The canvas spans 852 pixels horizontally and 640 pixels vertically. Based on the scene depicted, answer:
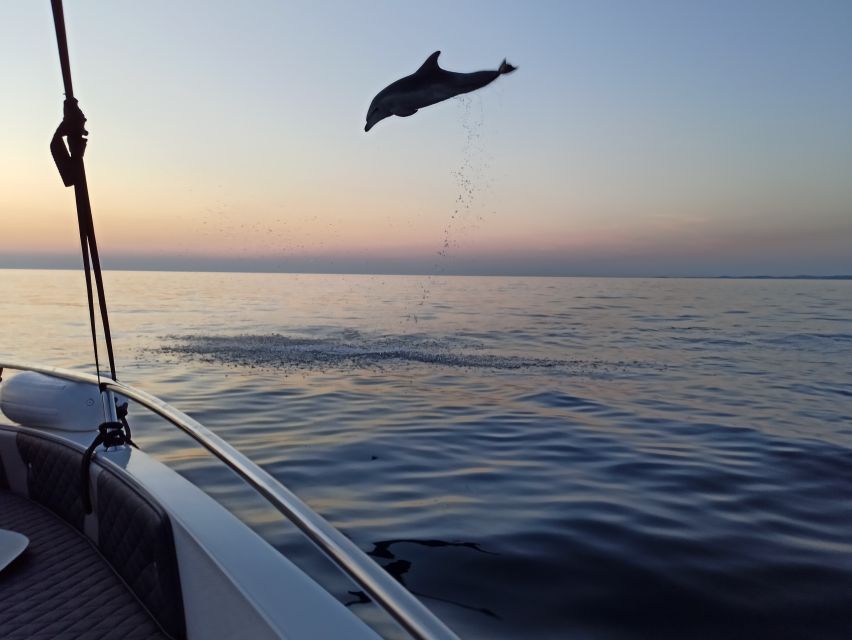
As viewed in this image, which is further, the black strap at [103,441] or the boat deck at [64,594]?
the black strap at [103,441]

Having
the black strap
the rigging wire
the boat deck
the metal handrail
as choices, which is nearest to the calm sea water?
the boat deck

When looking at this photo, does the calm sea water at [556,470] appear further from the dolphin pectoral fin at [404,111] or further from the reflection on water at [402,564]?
the dolphin pectoral fin at [404,111]

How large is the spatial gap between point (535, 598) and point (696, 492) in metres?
2.89

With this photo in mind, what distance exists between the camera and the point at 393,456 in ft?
22.7

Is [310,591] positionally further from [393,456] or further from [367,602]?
[393,456]

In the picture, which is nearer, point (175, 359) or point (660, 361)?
point (175, 359)

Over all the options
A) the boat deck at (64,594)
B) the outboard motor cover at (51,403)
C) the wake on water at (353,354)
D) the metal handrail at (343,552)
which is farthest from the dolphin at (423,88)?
the wake on water at (353,354)

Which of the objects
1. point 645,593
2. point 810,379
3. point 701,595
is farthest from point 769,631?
point 810,379

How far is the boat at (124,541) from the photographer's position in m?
1.60

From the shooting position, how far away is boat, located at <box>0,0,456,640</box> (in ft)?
5.25

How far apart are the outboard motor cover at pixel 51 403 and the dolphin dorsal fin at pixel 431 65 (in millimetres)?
3588

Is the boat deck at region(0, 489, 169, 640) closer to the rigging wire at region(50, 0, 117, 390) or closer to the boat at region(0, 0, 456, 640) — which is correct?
the boat at region(0, 0, 456, 640)

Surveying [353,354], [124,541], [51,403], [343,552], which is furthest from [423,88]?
[353,354]

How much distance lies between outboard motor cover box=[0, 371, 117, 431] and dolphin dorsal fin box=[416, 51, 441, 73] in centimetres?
359
